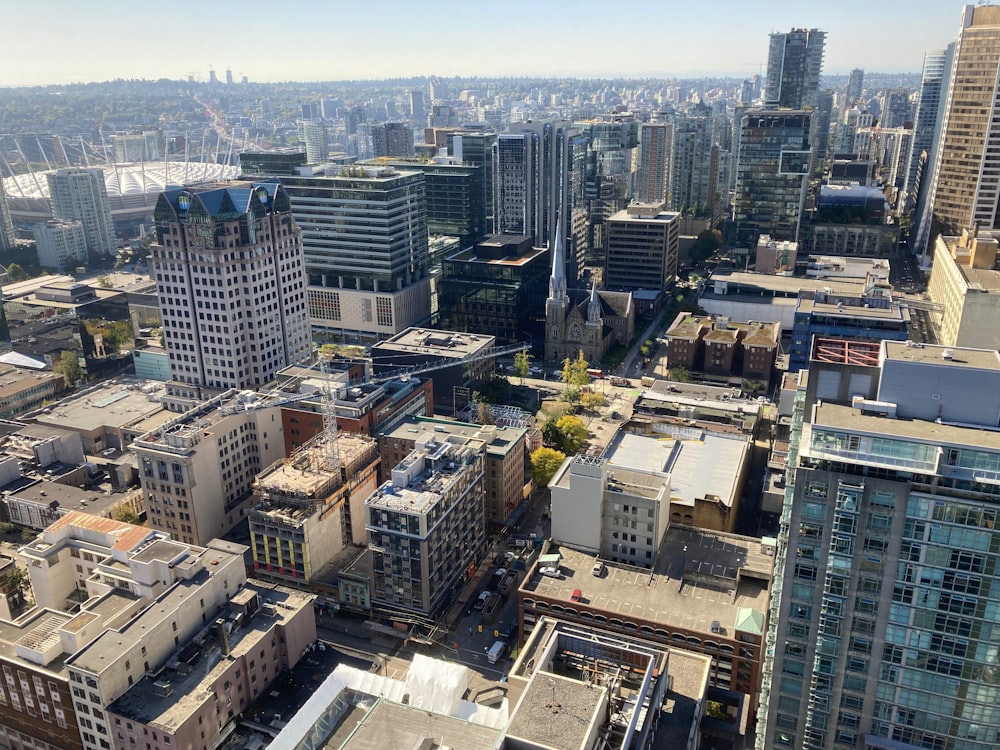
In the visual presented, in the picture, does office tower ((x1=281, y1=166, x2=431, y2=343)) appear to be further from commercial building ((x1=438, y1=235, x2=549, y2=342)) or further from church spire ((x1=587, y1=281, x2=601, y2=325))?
church spire ((x1=587, y1=281, x2=601, y2=325))

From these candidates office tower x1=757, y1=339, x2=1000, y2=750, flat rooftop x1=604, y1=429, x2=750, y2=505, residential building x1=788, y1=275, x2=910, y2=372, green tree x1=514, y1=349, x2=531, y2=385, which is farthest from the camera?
green tree x1=514, y1=349, x2=531, y2=385

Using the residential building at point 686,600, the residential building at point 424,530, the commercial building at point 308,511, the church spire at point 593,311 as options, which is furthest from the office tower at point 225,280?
the church spire at point 593,311

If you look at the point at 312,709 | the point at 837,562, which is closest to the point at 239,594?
the point at 312,709

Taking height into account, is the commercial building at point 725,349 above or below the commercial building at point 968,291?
below

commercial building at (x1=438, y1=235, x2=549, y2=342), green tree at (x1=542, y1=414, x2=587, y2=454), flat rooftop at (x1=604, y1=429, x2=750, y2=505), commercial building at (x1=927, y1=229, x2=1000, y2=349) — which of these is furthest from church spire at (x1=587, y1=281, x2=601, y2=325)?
commercial building at (x1=927, y1=229, x2=1000, y2=349)

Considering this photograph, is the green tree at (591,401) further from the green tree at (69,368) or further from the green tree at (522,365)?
the green tree at (69,368)

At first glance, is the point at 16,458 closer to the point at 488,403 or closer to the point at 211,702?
the point at 211,702
